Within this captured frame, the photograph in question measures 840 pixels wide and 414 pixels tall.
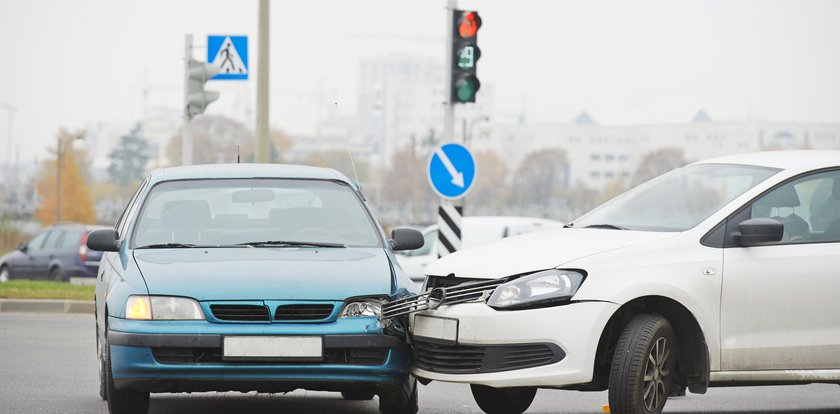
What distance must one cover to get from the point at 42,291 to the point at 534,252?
1308 centimetres

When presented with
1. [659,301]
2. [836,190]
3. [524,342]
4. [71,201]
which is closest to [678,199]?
[836,190]

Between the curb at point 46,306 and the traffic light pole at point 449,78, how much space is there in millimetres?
5090

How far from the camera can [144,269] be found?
7.14m

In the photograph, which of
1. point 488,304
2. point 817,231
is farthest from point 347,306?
point 817,231

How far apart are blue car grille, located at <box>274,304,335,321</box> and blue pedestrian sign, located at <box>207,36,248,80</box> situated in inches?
468

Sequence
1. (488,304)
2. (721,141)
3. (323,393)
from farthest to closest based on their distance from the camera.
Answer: (721,141)
(323,393)
(488,304)

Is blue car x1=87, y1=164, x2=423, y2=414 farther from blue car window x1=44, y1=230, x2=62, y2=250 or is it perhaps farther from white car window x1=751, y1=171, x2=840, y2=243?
blue car window x1=44, y1=230, x2=62, y2=250

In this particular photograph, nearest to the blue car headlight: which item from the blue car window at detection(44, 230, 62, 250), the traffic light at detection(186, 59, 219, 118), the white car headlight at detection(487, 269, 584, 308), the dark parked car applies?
the white car headlight at detection(487, 269, 584, 308)

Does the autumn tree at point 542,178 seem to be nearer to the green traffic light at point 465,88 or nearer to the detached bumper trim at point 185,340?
the green traffic light at point 465,88

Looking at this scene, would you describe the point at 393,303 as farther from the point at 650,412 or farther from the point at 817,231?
the point at 817,231

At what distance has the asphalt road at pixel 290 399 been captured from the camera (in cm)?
840

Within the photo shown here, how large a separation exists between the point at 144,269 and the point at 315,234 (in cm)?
127

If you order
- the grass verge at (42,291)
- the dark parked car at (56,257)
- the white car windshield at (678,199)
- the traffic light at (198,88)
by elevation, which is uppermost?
the traffic light at (198,88)

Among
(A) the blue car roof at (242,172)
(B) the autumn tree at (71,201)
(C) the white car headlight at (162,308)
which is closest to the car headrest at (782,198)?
(A) the blue car roof at (242,172)
